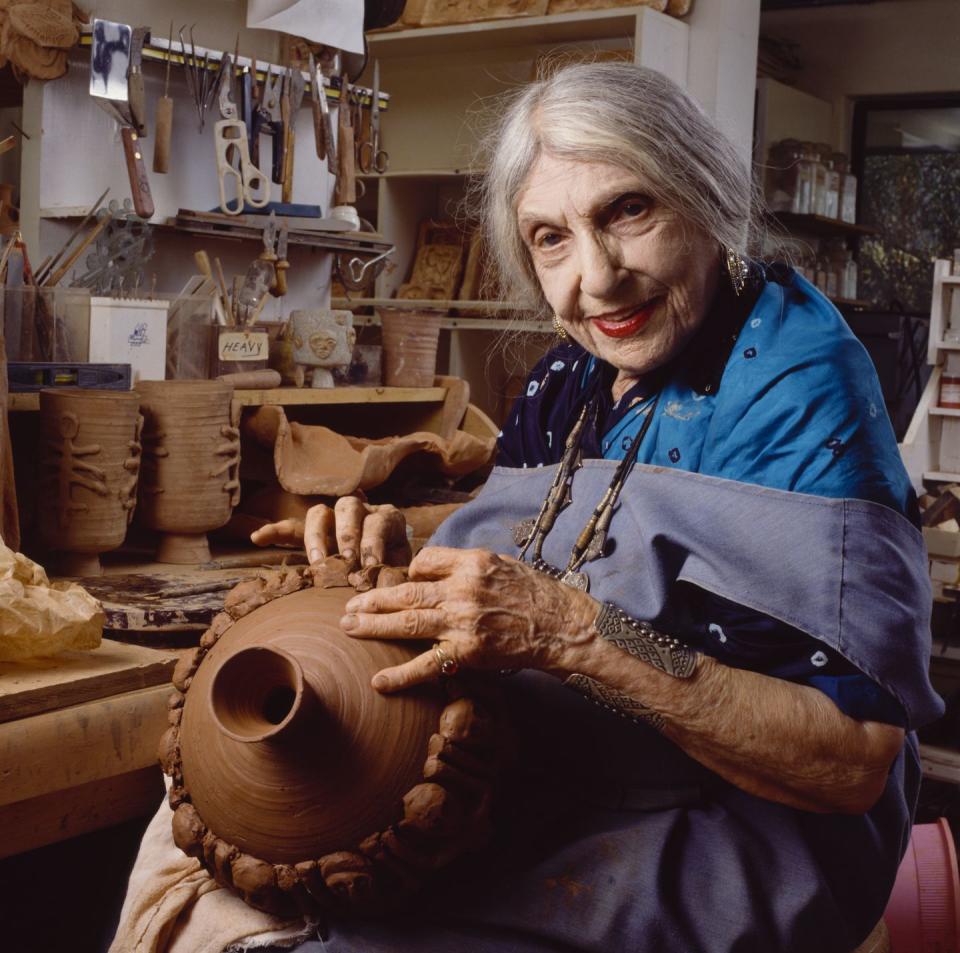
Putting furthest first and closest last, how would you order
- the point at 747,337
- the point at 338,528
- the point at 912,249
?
the point at 912,249 < the point at 338,528 < the point at 747,337

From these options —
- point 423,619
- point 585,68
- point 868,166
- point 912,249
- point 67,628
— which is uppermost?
point 868,166

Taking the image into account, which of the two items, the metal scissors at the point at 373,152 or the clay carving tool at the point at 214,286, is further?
the metal scissors at the point at 373,152

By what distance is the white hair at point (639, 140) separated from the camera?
1.49 meters

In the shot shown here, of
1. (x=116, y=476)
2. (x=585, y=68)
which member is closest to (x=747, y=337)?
(x=585, y=68)

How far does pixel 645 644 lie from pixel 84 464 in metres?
1.41

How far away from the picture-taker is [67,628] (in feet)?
6.23

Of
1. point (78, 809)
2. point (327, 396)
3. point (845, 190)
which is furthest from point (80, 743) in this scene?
point (845, 190)

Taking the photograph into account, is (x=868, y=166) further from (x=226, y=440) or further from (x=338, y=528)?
(x=338, y=528)

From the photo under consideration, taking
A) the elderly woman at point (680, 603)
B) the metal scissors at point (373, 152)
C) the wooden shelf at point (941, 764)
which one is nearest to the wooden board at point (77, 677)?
the elderly woman at point (680, 603)

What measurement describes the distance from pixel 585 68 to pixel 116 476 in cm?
131

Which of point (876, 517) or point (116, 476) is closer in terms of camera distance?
point (876, 517)

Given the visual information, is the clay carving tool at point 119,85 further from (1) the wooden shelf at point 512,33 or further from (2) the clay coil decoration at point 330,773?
(1) the wooden shelf at point 512,33

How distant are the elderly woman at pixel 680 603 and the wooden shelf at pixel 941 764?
1.95m

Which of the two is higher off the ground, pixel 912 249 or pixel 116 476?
pixel 912 249
